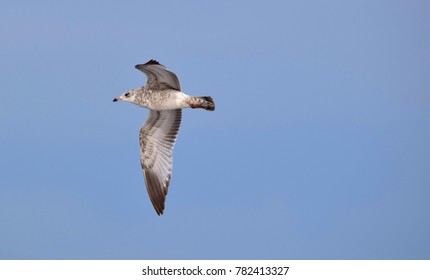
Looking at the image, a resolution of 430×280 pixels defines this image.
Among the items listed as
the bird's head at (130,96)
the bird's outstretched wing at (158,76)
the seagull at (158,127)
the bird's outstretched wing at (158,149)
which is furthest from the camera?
the bird's outstretched wing at (158,149)

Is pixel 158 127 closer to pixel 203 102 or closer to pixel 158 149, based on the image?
pixel 158 149

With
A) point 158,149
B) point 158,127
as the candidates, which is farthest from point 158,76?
point 158,149

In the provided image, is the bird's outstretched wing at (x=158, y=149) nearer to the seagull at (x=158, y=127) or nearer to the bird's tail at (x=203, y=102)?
the seagull at (x=158, y=127)

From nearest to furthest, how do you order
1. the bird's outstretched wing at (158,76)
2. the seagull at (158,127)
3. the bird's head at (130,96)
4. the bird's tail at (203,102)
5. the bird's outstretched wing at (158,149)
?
the bird's outstretched wing at (158,76), the bird's tail at (203,102), the seagull at (158,127), the bird's head at (130,96), the bird's outstretched wing at (158,149)

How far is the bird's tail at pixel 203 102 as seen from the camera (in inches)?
386

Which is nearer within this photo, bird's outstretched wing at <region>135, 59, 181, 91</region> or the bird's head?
bird's outstretched wing at <region>135, 59, 181, 91</region>

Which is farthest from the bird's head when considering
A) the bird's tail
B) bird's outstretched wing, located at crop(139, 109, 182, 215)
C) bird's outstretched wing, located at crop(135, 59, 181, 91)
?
the bird's tail

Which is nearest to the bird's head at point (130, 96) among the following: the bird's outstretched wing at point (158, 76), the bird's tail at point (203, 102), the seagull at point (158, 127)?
the seagull at point (158, 127)

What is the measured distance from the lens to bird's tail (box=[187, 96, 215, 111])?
32.2 ft

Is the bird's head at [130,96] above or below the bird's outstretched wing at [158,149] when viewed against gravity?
above

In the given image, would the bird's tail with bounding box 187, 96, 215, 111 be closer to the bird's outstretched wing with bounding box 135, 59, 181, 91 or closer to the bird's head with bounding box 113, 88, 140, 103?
the bird's outstretched wing with bounding box 135, 59, 181, 91
